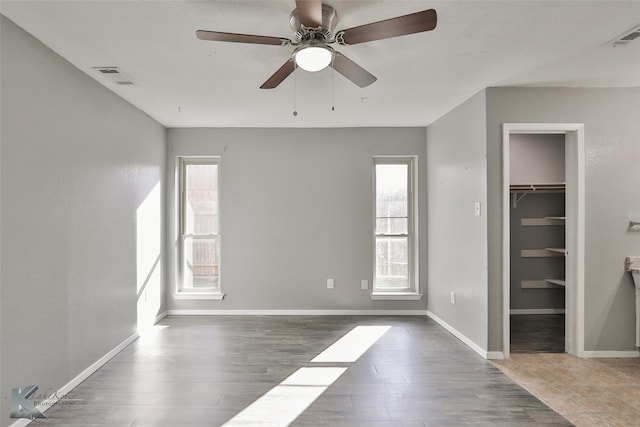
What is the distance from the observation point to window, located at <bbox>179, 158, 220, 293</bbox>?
5.18 m

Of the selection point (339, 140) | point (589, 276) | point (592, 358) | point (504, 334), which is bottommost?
point (592, 358)

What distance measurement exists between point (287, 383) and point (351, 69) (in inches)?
90.8

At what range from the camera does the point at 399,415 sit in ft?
8.07

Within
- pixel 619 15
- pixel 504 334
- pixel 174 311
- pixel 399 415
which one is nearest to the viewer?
pixel 619 15

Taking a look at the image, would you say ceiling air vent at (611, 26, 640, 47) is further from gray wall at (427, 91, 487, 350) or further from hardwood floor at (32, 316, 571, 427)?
hardwood floor at (32, 316, 571, 427)

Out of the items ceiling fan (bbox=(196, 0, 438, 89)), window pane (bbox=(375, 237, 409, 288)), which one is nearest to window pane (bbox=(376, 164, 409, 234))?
window pane (bbox=(375, 237, 409, 288))

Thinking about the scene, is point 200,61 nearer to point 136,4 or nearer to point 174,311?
point 136,4

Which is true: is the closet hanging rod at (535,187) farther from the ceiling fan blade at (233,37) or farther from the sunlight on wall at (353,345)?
the ceiling fan blade at (233,37)

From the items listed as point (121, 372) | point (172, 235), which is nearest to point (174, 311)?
point (172, 235)

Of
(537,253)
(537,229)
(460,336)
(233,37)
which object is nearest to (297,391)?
(460,336)

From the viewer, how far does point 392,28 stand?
6.25ft

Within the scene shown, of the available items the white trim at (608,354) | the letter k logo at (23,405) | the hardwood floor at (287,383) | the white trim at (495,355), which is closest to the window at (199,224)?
the hardwood floor at (287,383)

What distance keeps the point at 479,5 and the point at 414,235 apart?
134 inches

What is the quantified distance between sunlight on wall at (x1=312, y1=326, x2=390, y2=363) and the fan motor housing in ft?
8.59
